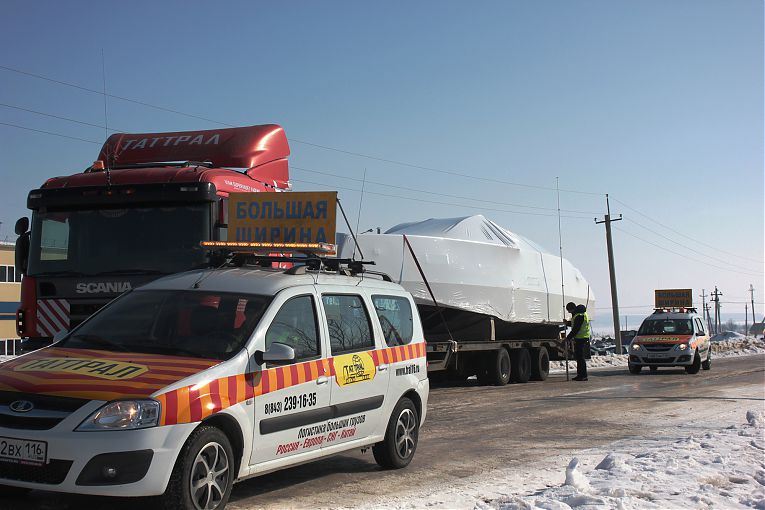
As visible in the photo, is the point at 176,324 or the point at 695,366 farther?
the point at 695,366

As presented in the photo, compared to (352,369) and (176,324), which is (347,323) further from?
(176,324)

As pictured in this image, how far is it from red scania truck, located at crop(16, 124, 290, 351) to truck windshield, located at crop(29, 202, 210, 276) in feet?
0.04

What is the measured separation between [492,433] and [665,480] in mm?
3678

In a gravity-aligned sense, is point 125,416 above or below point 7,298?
below

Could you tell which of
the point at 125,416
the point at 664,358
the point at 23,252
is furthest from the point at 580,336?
the point at 125,416

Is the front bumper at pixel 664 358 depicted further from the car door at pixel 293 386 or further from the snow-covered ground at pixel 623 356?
the car door at pixel 293 386

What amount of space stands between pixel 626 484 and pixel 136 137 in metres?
9.15

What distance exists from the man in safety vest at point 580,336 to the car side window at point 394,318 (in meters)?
12.9

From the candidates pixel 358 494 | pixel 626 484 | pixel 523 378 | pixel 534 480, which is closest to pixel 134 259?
pixel 358 494

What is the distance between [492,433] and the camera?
10.3 metres

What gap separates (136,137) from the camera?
12680mm

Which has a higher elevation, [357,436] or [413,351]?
[413,351]

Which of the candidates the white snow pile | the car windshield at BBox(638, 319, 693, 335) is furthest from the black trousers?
the white snow pile

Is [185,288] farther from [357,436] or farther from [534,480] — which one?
[534,480]
